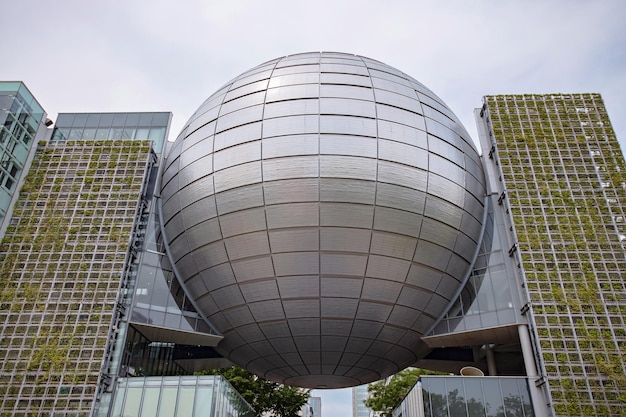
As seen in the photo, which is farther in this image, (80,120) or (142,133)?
(80,120)

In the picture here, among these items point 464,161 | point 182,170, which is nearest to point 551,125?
point 464,161

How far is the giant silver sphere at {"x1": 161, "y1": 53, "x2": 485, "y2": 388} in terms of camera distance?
21469mm

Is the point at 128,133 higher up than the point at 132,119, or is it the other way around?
the point at 132,119

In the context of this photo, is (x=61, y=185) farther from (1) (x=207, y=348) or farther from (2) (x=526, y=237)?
(2) (x=526, y=237)

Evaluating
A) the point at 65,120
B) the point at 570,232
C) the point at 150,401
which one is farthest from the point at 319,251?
the point at 65,120

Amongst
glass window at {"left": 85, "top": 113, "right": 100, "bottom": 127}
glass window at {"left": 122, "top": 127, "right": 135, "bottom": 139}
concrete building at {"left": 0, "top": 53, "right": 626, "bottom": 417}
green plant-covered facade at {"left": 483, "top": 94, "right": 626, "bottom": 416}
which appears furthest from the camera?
glass window at {"left": 85, "top": 113, "right": 100, "bottom": 127}

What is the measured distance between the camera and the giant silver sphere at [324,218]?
70.4ft

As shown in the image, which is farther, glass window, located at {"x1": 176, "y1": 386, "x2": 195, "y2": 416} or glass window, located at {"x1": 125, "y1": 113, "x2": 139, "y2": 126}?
glass window, located at {"x1": 125, "y1": 113, "x2": 139, "y2": 126}

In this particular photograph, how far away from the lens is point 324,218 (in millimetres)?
21297

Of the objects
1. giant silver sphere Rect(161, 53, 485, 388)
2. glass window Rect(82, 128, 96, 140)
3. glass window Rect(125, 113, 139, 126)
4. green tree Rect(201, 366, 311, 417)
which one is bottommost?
green tree Rect(201, 366, 311, 417)

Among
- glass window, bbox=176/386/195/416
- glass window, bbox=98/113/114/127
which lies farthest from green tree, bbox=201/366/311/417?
glass window, bbox=98/113/114/127

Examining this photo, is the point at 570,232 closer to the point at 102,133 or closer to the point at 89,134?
the point at 102,133

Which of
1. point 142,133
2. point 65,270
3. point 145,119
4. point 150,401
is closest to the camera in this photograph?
point 150,401

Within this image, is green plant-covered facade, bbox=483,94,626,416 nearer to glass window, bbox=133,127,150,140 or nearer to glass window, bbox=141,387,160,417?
glass window, bbox=141,387,160,417
